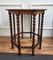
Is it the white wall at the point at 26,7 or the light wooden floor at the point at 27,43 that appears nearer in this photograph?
the light wooden floor at the point at 27,43

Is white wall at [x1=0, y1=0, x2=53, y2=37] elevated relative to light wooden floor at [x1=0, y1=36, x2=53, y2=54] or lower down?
elevated

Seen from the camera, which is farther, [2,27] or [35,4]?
[2,27]

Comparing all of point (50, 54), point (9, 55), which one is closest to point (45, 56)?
point (50, 54)

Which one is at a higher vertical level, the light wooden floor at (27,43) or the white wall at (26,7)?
the white wall at (26,7)

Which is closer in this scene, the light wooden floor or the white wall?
the light wooden floor

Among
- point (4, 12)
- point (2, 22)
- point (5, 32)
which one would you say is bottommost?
point (5, 32)

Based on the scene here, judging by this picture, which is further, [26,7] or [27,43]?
[26,7]

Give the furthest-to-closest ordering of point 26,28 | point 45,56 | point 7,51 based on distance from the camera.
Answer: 1. point 26,28
2. point 7,51
3. point 45,56

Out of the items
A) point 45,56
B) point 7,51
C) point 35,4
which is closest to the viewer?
point 45,56

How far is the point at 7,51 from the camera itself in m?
2.18

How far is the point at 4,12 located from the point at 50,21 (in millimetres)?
1118

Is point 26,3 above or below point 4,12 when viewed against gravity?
above

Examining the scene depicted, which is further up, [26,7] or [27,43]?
[26,7]

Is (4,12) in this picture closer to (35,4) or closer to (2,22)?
(2,22)
